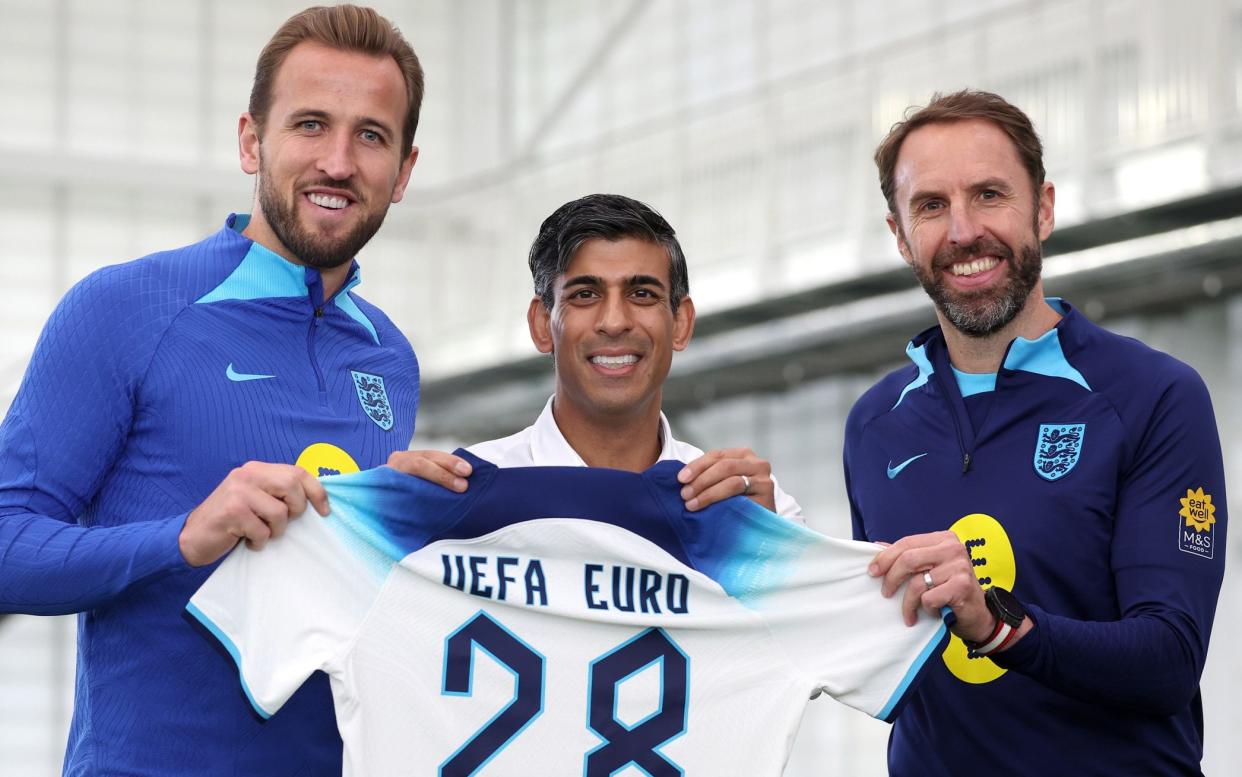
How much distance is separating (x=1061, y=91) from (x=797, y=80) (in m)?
3.62

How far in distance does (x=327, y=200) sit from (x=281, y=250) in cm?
18

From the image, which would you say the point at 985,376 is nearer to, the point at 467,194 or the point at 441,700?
the point at 441,700

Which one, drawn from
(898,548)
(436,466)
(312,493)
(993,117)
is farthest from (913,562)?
(312,493)

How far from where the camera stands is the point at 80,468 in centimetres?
296

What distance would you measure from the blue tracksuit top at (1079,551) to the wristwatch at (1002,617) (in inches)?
1.0

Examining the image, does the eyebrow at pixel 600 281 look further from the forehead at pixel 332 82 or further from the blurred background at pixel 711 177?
the blurred background at pixel 711 177

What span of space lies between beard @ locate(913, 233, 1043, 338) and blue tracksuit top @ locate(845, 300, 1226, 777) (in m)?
0.07

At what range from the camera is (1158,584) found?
3176 mm

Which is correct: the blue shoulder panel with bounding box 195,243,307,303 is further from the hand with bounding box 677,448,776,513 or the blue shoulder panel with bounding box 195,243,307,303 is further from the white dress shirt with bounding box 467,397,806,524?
the hand with bounding box 677,448,776,513

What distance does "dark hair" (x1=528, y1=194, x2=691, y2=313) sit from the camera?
3.43 metres

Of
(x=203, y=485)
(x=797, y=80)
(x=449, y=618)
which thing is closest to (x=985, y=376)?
(x=449, y=618)

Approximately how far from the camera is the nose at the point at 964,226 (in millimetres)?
3445

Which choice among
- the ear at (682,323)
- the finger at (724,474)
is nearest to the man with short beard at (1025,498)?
the finger at (724,474)

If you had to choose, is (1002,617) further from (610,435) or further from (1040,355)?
(610,435)
